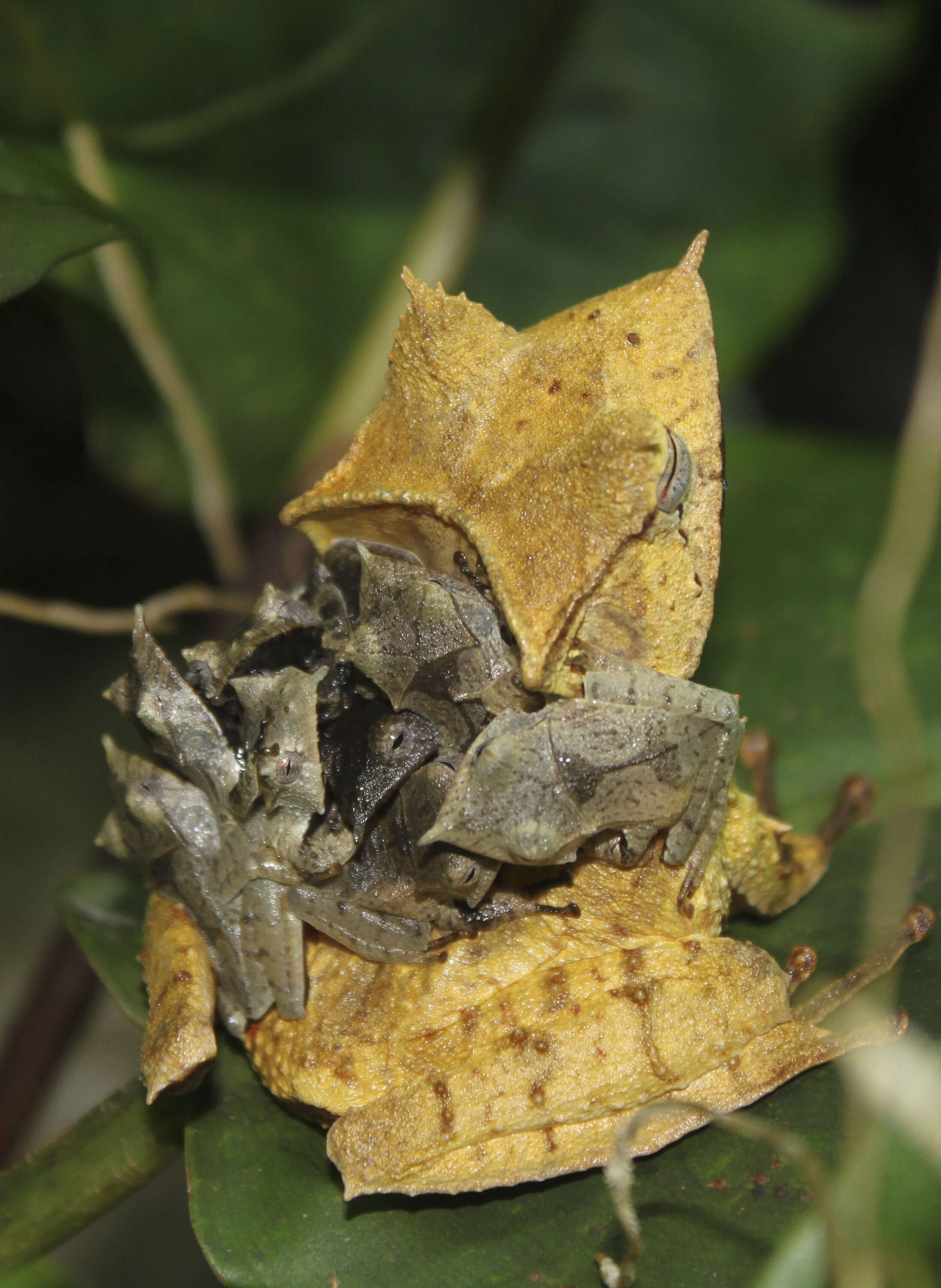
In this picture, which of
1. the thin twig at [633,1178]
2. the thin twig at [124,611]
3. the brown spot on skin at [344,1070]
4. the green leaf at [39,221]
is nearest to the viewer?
the thin twig at [633,1178]

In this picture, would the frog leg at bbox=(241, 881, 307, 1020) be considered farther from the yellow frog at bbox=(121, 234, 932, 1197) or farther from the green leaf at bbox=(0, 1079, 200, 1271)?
the green leaf at bbox=(0, 1079, 200, 1271)

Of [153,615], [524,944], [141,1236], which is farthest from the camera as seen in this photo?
[141,1236]

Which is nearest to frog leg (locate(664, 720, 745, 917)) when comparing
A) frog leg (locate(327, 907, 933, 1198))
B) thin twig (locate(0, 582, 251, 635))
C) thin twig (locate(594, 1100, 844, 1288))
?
frog leg (locate(327, 907, 933, 1198))

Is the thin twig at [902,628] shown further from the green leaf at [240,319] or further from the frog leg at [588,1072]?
the green leaf at [240,319]

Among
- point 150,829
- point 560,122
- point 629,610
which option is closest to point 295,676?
point 150,829

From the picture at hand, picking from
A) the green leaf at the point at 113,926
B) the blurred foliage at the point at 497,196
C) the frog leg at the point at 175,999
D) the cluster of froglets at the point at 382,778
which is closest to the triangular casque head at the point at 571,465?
the cluster of froglets at the point at 382,778

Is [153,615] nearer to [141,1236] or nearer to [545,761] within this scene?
[545,761]

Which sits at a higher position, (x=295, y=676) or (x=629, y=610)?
(x=629, y=610)
